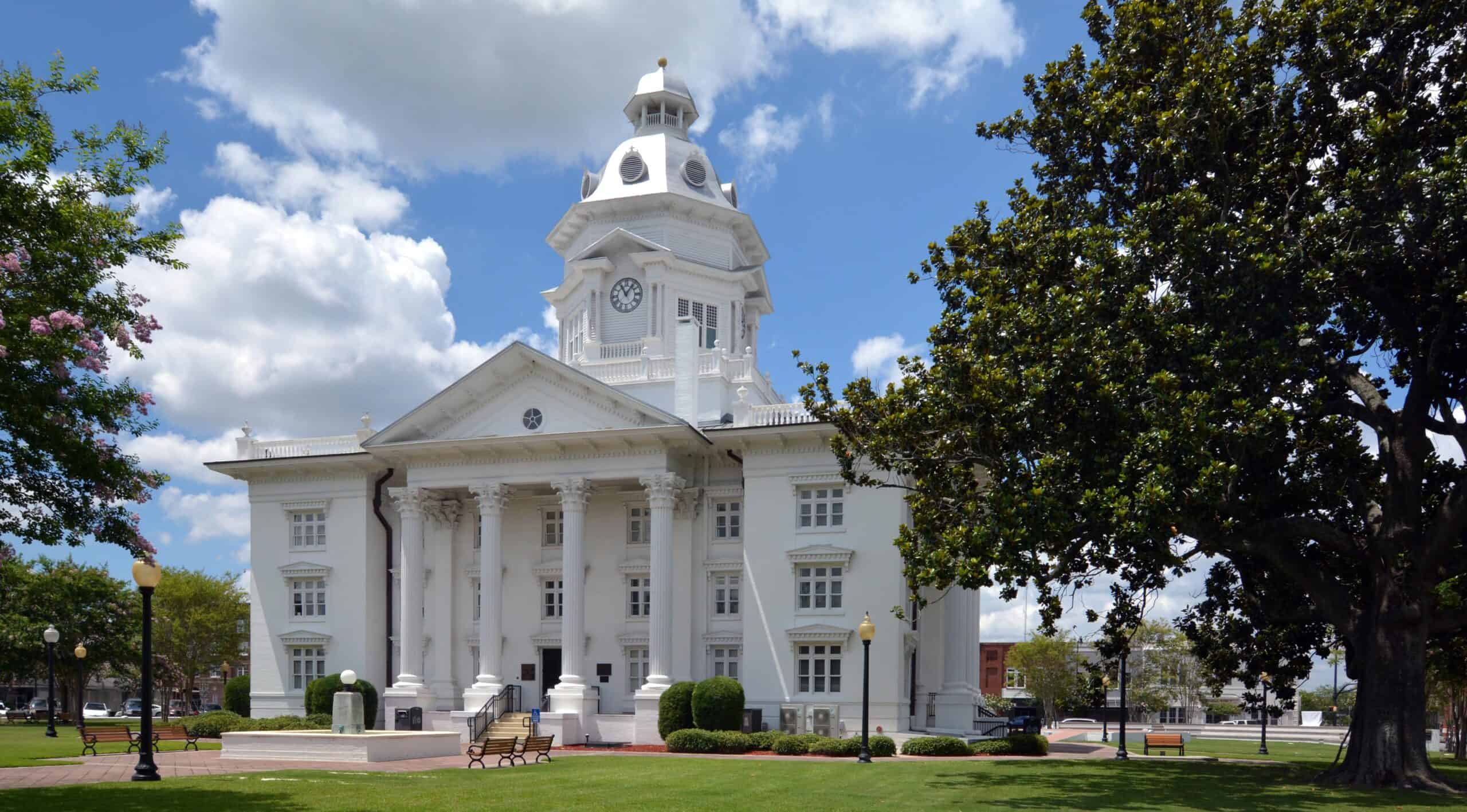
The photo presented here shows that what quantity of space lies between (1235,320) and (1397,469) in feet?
16.9

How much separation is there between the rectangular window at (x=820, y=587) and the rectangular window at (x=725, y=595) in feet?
9.34

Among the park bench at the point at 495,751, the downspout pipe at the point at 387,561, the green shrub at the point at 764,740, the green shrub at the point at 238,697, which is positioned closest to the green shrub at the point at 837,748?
the green shrub at the point at 764,740

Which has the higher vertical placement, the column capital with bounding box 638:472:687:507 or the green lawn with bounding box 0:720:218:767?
the column capital with bounding box 638:472:687:507

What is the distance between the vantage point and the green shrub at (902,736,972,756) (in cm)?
3578

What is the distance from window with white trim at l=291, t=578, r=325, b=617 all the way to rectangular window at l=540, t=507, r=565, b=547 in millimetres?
8868

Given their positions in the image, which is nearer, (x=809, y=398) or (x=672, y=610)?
(x=809, y=398)

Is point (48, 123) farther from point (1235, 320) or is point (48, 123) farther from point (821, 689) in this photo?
point (821, 689)

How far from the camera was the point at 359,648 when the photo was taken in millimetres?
45875

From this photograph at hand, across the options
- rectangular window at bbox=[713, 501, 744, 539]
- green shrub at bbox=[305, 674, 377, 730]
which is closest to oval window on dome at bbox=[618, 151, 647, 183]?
rectangular window at bbox=[713, 501, 744, 539]

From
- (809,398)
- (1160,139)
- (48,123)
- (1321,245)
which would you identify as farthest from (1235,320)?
(48,123)

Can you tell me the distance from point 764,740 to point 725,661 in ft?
20.9

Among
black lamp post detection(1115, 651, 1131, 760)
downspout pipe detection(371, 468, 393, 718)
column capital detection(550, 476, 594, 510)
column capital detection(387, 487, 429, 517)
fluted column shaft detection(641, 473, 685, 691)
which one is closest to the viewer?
black lamp post detection(1115, 651, 1131, 760)

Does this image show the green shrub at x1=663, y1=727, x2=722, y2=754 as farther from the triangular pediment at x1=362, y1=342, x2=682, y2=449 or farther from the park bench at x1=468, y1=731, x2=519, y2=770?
the triangular pediment at x1=362, y1=342, x2=682, y2=449

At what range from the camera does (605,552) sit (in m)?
45.0
